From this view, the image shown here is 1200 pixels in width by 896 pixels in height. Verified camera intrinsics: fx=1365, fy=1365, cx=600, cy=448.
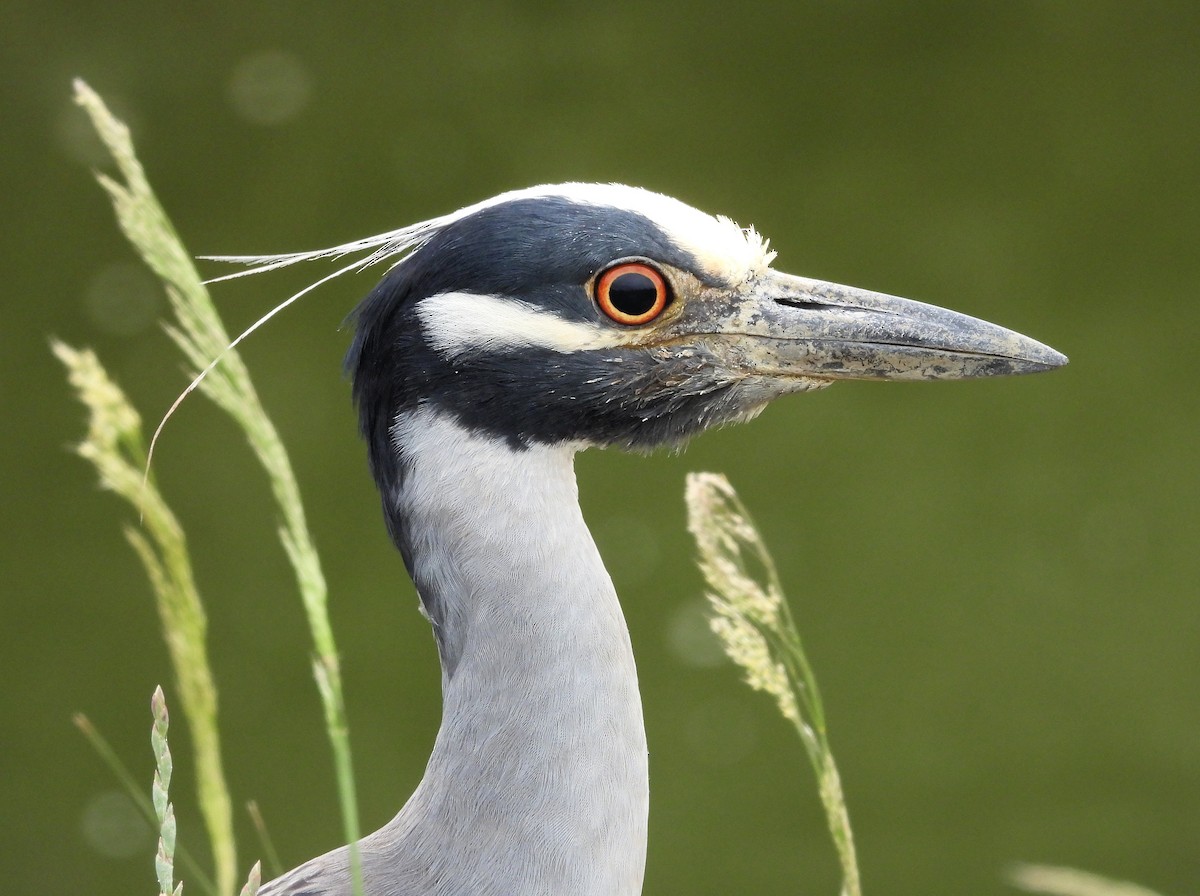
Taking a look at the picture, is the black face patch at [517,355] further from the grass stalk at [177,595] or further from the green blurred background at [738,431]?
the green blurred background at [738,431]

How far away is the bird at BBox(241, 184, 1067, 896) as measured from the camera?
1.47 metres

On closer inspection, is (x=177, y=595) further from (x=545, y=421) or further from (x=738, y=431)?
(x=738, y=431)

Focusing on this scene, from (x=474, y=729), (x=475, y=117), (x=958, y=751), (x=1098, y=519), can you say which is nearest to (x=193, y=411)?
(x=475, y=117)

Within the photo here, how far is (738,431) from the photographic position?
482cm

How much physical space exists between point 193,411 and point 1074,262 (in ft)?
→ 10.2

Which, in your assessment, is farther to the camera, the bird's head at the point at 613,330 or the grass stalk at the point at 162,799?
the bird's head at the point at 613,330

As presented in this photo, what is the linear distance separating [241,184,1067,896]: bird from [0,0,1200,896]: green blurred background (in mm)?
2978

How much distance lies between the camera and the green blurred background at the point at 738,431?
4.43m

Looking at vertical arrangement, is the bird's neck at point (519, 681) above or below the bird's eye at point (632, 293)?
below

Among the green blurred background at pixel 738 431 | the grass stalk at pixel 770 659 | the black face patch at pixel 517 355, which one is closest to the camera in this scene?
the grass stalk at pixel 770 659

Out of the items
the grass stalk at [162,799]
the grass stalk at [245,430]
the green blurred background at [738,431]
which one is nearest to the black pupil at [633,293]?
the grass stalk at [245,430]

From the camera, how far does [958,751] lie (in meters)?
4.59

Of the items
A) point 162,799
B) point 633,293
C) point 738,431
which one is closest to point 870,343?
point 633,293

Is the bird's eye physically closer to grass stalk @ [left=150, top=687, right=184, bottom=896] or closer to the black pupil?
the black pupil
